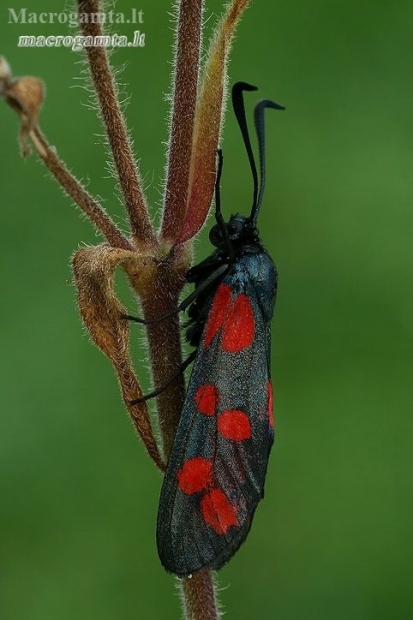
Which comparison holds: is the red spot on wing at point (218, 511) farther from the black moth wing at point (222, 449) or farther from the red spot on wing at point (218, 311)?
the red spot on wing at point (218, 311)

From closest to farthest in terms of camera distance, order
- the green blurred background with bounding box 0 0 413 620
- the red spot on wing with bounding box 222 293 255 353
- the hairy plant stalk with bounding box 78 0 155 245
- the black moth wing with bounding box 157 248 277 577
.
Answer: the hairy plant stalk with bounding box 78 0 155 245, the black moth wing with bounding box 157 248 277 577, the red spot on wing with bounding box 222 293 255 353, the green blurred background with bounding box 0 0 413 620

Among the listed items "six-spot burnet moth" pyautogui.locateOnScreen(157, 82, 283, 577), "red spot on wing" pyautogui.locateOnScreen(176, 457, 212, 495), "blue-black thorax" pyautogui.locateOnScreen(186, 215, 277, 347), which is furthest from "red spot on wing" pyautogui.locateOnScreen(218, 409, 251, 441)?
"blue-black thorax" pyautogui.locateOnScreen(186, 215, 277, 347)

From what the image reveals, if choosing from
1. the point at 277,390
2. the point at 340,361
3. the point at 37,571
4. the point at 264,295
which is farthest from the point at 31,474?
the point at 264,295

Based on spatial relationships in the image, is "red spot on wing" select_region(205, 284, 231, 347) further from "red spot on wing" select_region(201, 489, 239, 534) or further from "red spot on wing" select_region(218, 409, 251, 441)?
"red spot on wing" select_region(201, 489, 239, 534)

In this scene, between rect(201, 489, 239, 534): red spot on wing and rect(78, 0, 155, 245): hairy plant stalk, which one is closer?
rect(78, 0, 155, 245): hairy plant stalk

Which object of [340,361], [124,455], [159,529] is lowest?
[124,455]

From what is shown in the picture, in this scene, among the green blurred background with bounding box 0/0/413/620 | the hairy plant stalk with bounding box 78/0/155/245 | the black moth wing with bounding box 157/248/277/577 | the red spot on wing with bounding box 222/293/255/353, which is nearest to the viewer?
the hairy plant stalk with bounding box 78/0/155/245

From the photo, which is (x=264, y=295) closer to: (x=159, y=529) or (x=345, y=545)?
(x=159, y=529)

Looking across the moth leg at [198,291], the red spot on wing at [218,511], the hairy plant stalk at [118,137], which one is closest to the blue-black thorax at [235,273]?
the moth leg at [198,291]

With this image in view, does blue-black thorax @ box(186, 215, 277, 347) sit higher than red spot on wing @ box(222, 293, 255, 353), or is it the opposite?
blue-black thorax @ box(186, 215, 277, 347)
